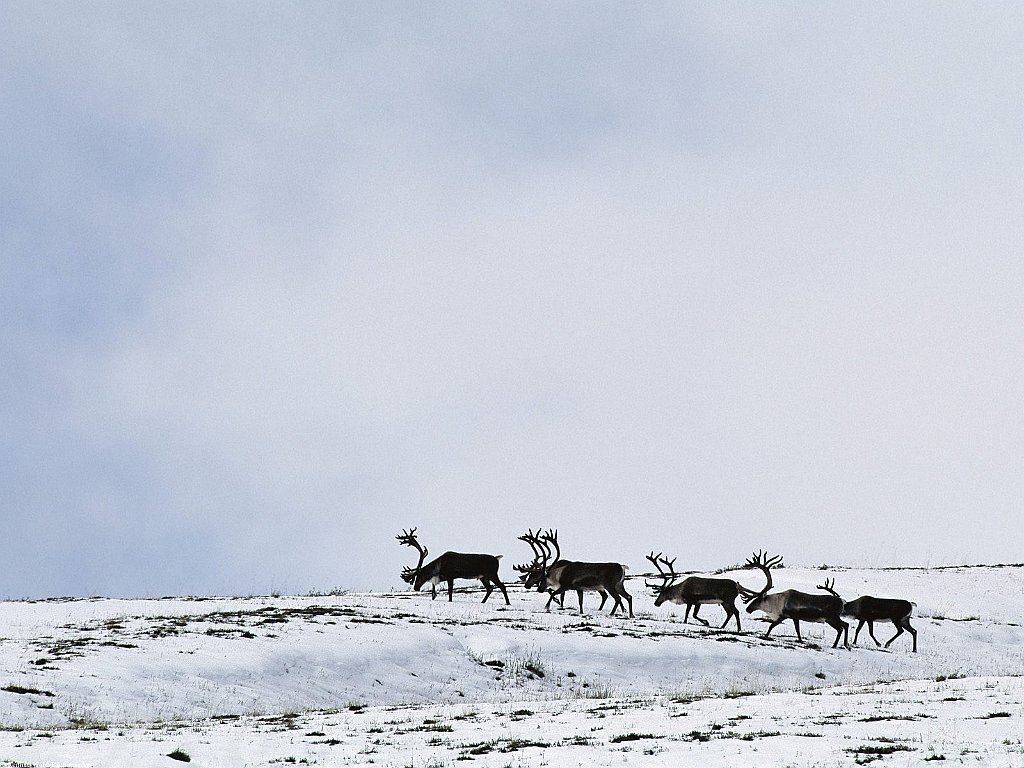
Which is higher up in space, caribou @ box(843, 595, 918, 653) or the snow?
caribou @ box(843, 595, 918, 653)

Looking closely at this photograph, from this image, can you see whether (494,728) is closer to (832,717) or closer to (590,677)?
(832,717)

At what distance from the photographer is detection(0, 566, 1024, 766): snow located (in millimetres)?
11695

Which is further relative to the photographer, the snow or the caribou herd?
the caribou herd

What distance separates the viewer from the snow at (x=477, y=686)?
11.7m

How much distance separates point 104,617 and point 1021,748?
23.6 m

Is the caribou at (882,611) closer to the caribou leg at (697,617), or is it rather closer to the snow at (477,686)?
the snow at (477,686)

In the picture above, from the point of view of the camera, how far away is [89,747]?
39.9ft

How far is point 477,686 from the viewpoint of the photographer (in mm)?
20859

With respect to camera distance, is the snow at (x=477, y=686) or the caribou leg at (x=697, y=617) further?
the caribou leg at (x=697, y=617)

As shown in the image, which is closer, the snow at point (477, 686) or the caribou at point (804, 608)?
the snow at point (477, 686)

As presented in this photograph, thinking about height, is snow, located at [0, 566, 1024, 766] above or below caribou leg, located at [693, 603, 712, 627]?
below

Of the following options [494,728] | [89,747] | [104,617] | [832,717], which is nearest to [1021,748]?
[832,717]

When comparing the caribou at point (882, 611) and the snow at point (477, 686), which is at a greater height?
the caribou at point (882, 611)

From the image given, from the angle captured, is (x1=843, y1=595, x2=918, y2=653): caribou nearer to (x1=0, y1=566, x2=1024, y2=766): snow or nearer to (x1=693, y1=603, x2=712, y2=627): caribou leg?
(x1=0, y1=566, x2=1024, y2=766): snow
